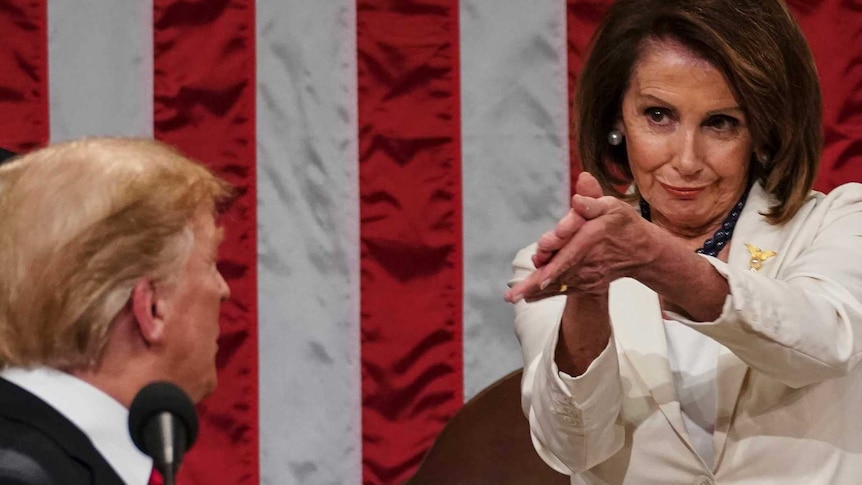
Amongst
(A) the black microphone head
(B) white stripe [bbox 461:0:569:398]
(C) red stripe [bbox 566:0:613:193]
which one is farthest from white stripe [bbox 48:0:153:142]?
(A) the black microphone head

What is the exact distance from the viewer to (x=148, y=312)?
142 cm

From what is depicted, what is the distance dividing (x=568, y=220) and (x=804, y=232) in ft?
1.50

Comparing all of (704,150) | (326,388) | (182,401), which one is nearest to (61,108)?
(326,388)

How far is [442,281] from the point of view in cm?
280

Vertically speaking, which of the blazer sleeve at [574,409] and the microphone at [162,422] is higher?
the microphone at [162,422]

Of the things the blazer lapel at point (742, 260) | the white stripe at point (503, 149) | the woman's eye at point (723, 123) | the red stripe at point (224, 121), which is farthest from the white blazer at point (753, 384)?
the red stripe at point (224, 121)

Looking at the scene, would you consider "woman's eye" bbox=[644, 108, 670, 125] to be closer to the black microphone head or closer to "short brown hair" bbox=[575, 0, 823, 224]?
"short brown hair" bbox=[575, 0, 823, 224]

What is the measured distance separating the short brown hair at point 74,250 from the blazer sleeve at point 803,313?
2.12ft

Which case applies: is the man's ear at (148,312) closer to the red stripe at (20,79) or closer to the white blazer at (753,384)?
the white blazer at (753,384)

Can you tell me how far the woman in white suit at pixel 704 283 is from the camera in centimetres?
163

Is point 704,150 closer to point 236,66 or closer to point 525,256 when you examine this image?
point 525,256

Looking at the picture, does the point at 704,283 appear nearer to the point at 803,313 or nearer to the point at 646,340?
the point at 803,313

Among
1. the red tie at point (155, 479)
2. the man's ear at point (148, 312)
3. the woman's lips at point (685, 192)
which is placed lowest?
the red tie at point (155, 479)

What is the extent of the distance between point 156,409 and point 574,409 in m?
0.63
